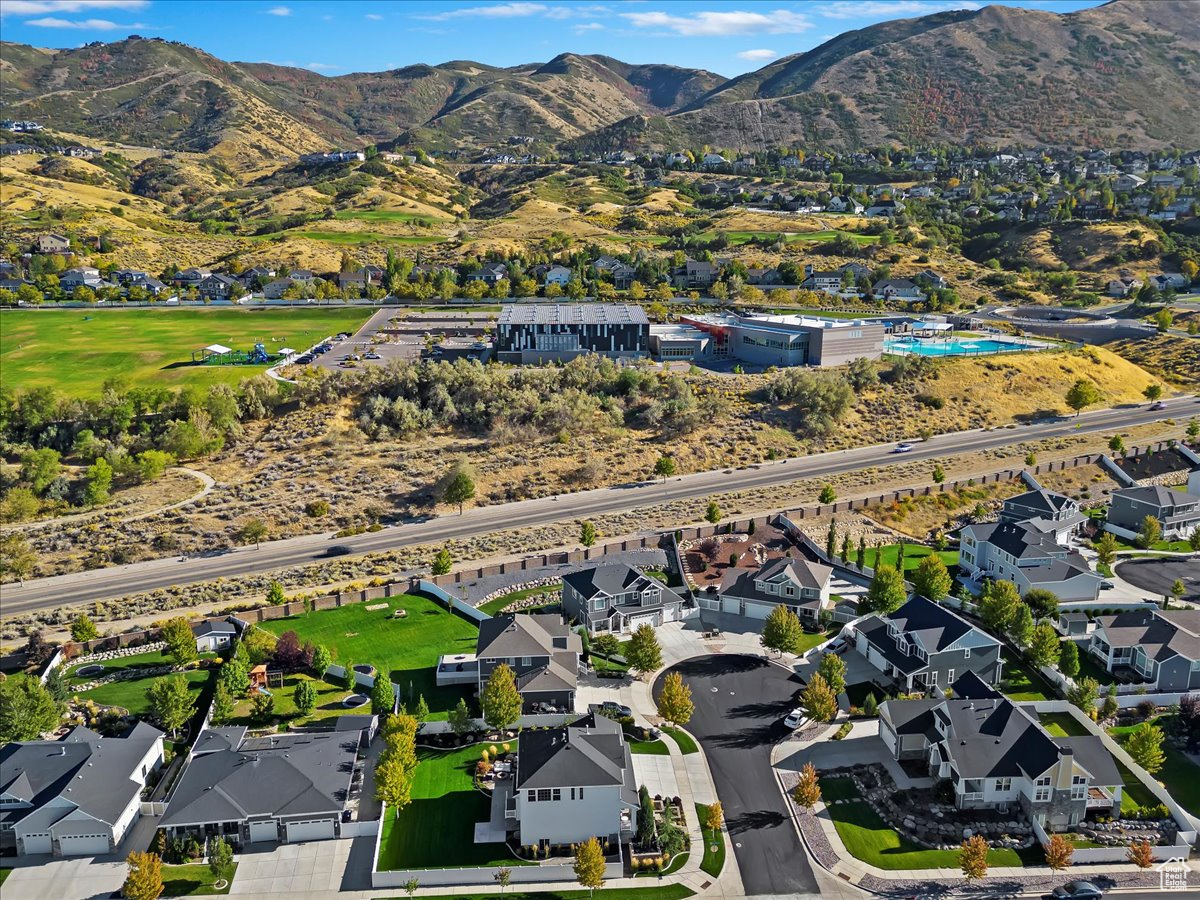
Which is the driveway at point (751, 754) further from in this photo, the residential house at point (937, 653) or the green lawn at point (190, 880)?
the green lawn at point (190, 880)

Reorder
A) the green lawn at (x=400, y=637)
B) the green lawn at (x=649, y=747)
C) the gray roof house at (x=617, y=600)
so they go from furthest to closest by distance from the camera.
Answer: the gray roof house at (x=617, y=600) → the green lawn at (x=400, y=637) → the green lawn at (x=649, y=747)

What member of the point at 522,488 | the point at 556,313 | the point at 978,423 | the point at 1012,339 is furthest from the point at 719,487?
the point at 1012,339

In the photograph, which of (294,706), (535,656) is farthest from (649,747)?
(294,706)

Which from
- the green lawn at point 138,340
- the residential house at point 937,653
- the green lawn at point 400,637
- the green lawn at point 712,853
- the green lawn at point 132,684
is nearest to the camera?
the green lawn at point 712,853

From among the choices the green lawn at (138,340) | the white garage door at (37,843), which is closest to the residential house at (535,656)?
the white garage door at (37,843)

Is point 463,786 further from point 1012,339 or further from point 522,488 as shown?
point 1012,339
